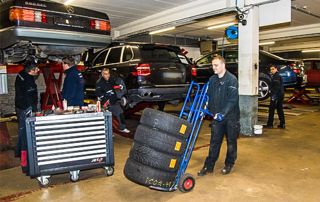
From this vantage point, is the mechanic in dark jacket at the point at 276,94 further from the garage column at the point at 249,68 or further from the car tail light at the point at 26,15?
the car tail light at the point at 26,15

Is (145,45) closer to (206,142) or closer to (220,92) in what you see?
→ (206,142)

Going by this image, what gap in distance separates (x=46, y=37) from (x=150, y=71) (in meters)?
2.36

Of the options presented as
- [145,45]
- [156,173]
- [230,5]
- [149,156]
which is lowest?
[156,173]

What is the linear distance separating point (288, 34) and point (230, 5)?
6.81 meters

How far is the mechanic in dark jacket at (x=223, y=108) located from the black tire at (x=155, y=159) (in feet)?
2.76

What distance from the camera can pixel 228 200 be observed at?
305cm

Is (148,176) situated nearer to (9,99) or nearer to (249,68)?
(249,68)

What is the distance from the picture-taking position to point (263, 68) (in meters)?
8.67

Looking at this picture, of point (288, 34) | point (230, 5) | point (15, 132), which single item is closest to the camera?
point (230, 5)

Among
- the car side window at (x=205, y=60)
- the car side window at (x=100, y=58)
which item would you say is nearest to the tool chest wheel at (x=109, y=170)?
the car side window at (x=100, y=58)

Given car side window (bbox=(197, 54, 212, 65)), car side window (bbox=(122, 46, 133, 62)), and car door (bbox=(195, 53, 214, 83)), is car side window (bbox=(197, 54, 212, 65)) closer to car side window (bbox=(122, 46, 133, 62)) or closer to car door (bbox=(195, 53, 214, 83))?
car door (bbox=(195, 53, 214, 83))

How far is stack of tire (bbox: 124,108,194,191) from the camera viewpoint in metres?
2.93

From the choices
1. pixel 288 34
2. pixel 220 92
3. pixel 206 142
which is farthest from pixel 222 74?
pixel 288 34

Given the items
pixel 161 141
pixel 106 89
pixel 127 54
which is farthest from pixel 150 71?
pixel 161 141
